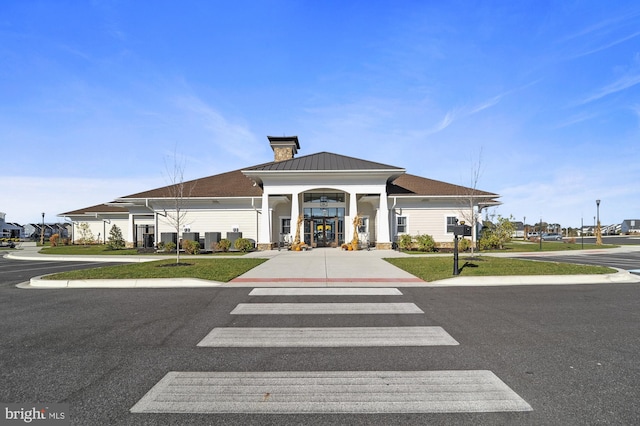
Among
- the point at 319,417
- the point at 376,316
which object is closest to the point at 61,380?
the point at 319,417

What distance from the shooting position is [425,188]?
27719 mm

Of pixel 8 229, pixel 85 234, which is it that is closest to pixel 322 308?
pixel 85 234

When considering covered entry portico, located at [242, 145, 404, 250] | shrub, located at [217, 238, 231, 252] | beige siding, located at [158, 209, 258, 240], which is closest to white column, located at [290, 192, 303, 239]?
covered entry portico, located at [242, 145, 404, 250]

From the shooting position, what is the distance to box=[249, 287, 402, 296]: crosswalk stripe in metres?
8.77

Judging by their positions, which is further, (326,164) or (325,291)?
(326,164)

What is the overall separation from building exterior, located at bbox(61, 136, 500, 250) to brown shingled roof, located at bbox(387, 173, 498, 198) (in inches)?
3.1

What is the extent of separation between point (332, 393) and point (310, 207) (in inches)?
918

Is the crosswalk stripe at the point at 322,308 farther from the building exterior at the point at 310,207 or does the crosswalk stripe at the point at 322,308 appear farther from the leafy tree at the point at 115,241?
the leafy tree at the point at 115,241

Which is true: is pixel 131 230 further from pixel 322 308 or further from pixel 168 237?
pixel 322 308

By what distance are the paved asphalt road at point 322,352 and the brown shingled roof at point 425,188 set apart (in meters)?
18.4

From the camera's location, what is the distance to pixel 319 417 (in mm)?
3078

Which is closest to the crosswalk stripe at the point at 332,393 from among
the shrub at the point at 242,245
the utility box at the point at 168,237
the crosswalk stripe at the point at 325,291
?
the crosswalk stripe at the point at 325,291

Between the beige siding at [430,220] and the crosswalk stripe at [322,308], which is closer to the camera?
the crosswalk stripe at [322,308]

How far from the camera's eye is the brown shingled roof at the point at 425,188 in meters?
26.2
